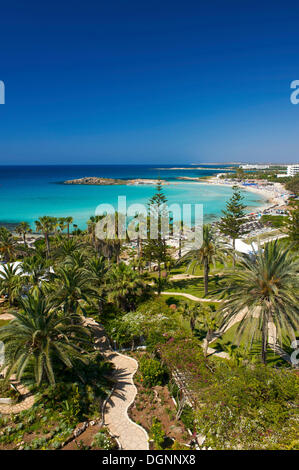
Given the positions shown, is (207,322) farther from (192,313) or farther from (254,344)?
(254,344)

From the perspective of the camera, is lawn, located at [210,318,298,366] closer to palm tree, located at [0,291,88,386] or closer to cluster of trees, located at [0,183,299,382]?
cluster of trees, located at [0,183,299,382]

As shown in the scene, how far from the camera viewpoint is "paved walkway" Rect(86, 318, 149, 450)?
9812 mm

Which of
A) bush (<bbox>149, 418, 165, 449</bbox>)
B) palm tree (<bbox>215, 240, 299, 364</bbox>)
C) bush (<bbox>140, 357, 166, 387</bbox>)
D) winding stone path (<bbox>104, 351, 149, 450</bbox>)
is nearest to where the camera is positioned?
bush (<bbox>149, 418, 165, 449</bbox>)

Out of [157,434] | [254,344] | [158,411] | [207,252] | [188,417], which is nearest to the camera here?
[157,434]

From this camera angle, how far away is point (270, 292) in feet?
36.8

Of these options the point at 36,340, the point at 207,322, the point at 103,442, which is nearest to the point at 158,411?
the point at 103,442

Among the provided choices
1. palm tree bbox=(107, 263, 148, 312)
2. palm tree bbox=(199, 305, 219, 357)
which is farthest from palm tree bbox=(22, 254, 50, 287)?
palm tree bbox=(199, 305, 219, 357)

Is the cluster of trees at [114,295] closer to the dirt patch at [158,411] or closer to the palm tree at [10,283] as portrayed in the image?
the palm tree at [10,283]

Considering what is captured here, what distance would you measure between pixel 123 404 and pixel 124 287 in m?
8.08

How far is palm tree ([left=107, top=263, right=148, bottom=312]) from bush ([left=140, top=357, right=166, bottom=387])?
19.1ft

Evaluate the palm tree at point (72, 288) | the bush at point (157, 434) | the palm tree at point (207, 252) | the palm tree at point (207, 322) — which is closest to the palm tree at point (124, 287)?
the palm tree at point (72, 288)

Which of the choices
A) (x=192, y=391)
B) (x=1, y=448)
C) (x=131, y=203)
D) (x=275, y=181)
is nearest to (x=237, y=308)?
(x=192, y=391)

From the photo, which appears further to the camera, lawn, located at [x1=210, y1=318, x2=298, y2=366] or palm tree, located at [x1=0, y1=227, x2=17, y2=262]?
palm tree, located at [x1=0, y1=227, x2=17, y2=262]

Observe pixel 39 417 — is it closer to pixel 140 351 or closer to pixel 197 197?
pixel 140 351
